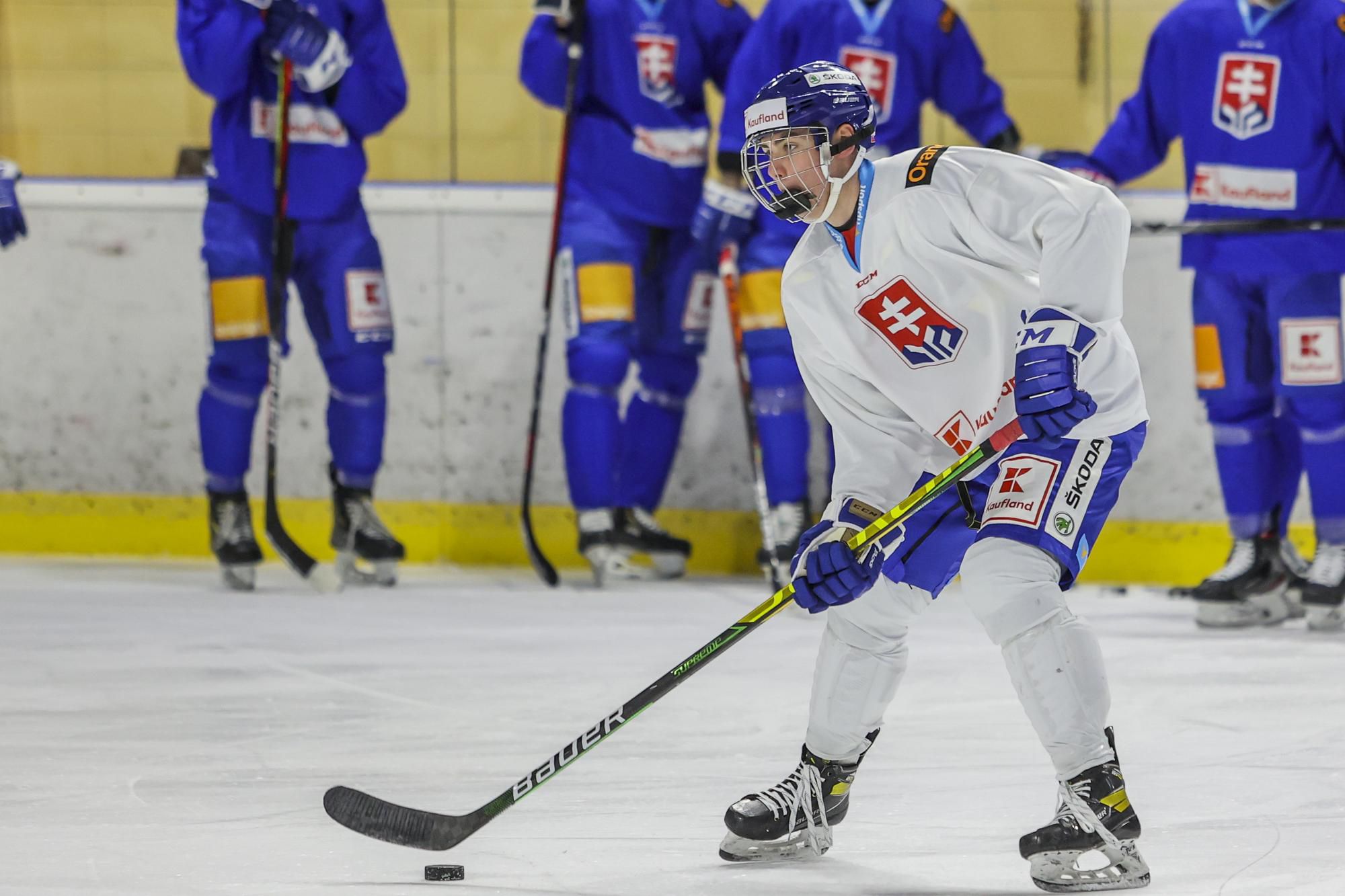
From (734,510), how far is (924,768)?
7.93 feet

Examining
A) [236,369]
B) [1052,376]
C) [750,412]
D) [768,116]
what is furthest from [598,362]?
[1052,376]

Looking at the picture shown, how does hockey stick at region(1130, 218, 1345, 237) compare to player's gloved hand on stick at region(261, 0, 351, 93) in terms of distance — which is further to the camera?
player's gloved hand on stick at region(261, 0, 351, 93)

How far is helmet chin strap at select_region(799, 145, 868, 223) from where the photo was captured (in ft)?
7.45

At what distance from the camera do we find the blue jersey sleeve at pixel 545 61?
4.87 m

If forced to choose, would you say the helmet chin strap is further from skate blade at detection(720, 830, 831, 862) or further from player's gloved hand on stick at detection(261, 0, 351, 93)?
player's gloved hand on stick at detection(261, 0, 351, 93)

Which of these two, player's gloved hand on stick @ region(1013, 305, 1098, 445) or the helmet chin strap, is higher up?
the helmet chin strap

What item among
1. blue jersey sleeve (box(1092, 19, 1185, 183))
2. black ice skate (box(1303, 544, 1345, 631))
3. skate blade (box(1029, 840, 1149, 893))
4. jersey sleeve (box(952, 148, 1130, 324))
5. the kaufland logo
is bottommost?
black ice skate (box(1303, 544, 1345, 631))

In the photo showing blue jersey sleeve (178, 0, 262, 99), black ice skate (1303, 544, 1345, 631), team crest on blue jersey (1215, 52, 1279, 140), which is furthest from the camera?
blue jersey sleeve (178, 0, 262, 99)

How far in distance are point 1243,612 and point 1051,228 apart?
230 centimetres

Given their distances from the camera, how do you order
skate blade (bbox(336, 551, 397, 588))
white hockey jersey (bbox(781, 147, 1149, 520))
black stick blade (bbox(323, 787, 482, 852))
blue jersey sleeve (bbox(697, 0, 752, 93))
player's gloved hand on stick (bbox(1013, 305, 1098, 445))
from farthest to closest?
blue jersey sleeve (bbox(697, 0, 752, 93)) < skate blade (bbox(336, 551, 397, 588)) < black stick blade (bbox(323, 787, 482, 852)) < white hockey jersey (bbox(781, 147, 1149, 520)) < player's gloved hand on stick (bbox(1013, 305, 1098, 445))

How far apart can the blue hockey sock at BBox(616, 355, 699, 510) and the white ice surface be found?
1.50 ft

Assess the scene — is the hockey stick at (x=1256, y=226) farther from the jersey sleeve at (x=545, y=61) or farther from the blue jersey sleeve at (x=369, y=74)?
the blue jersey sleeve at (x=369, y=74)

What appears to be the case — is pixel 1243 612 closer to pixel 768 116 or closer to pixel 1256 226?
pixel 1256 226

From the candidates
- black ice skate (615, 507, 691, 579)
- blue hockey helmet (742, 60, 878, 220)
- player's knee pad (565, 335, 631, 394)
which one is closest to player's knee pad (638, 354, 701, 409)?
player's knee pad (565, 335, 631, 394)
